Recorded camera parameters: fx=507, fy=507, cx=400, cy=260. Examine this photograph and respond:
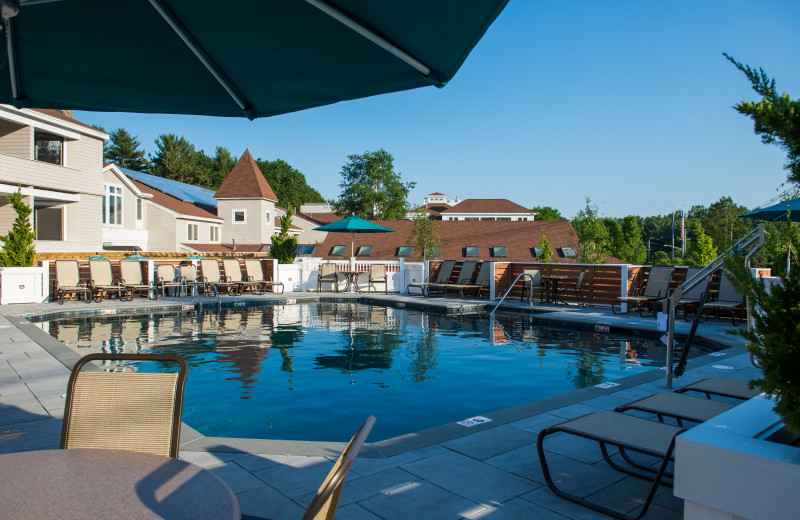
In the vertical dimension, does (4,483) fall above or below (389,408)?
above

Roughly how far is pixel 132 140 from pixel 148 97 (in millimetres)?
60619

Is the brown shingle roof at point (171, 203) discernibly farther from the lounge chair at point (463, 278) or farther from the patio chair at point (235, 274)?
the lounge chair at point (463, 278)

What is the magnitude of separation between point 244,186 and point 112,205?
1049cm

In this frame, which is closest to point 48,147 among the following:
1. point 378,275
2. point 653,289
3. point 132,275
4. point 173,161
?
point 132,275

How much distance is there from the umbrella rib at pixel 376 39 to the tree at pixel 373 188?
167ft

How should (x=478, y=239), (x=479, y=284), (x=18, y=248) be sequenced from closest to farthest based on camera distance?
(x=18, y=248) < (x=479, y=284) < (x=478, y=239)

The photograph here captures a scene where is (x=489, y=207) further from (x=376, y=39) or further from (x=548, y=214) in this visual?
(x=376, y=39)

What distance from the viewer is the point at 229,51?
2.91m

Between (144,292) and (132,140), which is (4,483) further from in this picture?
(132,140)

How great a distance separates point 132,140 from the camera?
55.8 m

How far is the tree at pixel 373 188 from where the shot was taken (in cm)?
5394

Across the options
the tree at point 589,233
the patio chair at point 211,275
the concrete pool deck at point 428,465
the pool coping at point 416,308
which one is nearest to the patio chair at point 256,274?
the patio chair at point 211,275

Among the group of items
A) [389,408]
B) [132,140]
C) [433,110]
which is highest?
[132,140]

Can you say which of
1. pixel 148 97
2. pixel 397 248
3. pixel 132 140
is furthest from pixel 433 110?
pixel 132 140
